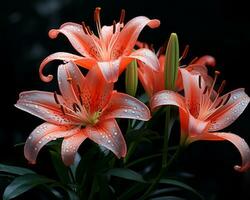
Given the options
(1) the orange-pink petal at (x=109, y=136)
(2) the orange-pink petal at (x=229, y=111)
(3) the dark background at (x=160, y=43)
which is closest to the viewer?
(1) the orange-pink petal at (x=109, y=136)

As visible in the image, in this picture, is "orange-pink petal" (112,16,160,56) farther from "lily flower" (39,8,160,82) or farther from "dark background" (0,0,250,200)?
"dark background" (0,0,250,200)

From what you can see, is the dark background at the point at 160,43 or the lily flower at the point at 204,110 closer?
the lily flower at the point at 204,110

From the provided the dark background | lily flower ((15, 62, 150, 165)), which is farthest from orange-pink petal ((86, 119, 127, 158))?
the dark background

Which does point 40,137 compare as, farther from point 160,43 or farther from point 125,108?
point 160,43

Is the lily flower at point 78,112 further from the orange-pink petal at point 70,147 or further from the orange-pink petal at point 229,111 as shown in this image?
the orange-pink petal at point 229,111

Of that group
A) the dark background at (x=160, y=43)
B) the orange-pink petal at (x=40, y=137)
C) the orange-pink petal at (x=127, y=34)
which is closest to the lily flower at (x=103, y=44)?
the orange-pink petal at (x=127, y=34)
